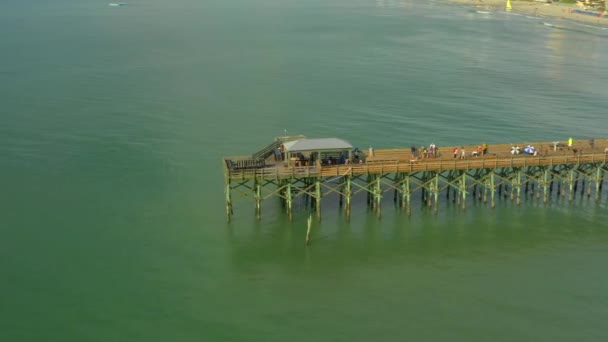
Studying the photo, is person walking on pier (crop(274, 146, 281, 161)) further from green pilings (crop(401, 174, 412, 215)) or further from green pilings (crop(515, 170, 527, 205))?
green pilings (crop(515, 170, 527, 205))

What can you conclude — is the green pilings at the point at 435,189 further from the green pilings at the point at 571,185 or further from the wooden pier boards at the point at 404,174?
the green pilings at the point at 571,185

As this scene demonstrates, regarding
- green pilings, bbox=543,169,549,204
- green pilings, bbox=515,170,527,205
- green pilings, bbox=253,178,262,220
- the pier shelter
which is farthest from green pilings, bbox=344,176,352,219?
green pilings, bbox=543,169,549,204

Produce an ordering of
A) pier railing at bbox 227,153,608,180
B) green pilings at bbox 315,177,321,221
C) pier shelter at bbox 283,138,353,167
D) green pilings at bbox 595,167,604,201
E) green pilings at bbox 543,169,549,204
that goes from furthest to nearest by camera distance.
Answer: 1. green pilings at bbox 595,167,604,201
2. green pilings at bbox 543,169,549,204
3. pier shelter at bbox 283,138,353,167
4. green pilings at bbox 315,177,321,221
5. pier railing at bbox 227,153,608,180

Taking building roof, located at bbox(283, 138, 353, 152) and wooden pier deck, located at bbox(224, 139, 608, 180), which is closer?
wooden pier deck, located at bbox(224, 139, 608, 180)

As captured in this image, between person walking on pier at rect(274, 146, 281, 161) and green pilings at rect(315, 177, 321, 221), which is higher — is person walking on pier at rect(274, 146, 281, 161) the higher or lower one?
the higher one

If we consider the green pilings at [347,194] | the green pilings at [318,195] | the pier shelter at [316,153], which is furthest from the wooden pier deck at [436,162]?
the green pilings at [347,194]

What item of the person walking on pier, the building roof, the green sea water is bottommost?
the green sea water
